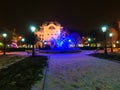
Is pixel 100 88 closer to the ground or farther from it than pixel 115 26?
closer to the ground

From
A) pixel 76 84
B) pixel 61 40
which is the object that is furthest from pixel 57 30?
pixel 76 84

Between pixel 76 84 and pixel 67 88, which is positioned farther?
pixel 76 84

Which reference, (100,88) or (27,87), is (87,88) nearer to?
(100,88)

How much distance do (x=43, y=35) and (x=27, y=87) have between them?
104m

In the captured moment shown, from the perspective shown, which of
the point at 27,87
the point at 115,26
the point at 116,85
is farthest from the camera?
the point at 115,26

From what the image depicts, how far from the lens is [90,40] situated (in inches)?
4040

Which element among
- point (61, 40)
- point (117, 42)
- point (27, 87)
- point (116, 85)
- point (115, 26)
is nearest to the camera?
point (27, 87)

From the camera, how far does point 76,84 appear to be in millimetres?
9086

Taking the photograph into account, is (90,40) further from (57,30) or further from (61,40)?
(61,40)

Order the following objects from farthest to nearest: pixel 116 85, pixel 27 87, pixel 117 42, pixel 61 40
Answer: pixel 117 42
pixel 61 40
pixel 116 85
pixel 27 87

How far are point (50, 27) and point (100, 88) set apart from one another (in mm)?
104100

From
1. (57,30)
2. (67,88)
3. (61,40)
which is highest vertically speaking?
(57,30)

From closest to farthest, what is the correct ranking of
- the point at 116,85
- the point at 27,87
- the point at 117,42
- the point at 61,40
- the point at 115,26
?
the point at 27,87, the point at 116,85, the point at 61,40, the point at 117,42, the point at 115,26

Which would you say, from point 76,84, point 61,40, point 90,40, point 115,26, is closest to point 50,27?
point 90,40
